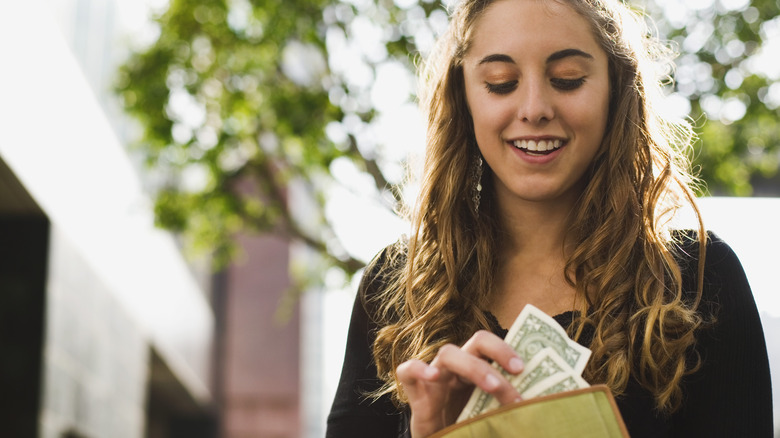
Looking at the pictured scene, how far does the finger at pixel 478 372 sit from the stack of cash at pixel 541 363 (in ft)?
0.13

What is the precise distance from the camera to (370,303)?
2.46m

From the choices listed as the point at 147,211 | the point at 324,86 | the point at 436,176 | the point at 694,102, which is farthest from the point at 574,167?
the point at 147,211

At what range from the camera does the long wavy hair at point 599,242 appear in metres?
2.07

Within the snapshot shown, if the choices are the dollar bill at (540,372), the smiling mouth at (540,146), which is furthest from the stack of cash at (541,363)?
the smiling mouth at (540,146)

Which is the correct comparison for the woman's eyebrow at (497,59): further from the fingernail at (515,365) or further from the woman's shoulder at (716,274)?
the fingernail at (515,365)

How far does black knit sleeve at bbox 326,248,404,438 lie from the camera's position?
2320 mm

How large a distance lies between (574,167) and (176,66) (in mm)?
7590

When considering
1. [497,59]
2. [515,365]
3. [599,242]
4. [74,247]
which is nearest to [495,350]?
[515,365]

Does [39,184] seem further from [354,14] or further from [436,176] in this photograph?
[436,176]

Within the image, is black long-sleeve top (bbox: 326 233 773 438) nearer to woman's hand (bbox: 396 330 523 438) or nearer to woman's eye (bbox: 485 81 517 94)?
woman's hand (bbox: 396 330 523 438)

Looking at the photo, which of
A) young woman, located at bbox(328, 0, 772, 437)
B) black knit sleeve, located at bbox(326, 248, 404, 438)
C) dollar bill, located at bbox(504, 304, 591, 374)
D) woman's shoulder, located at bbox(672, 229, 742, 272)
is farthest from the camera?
black knit sleeve, located at bbox(326, 248, 404, 438)

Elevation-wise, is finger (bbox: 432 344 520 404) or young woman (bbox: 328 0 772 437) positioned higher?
young woman (bbox: 328 0 772 437)

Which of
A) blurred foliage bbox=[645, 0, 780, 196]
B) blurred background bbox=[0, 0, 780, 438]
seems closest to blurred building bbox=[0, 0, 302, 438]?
blurred background bbox=[0, 0, 780, 438]

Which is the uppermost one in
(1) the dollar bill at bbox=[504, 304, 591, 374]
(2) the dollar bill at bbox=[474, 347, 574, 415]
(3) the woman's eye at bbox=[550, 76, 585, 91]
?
(3) the woman's eye at bbox=[550, 76, 585, 91]
